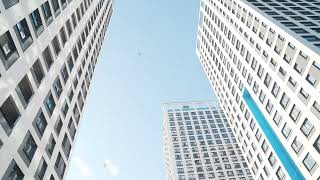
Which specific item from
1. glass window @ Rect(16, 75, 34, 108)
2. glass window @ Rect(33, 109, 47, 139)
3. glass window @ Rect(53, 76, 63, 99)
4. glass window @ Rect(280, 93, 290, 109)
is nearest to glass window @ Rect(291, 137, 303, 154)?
glass window @ Rect(280, 93, 290, 109)

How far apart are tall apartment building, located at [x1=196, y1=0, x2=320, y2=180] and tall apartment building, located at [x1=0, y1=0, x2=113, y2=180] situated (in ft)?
76.3

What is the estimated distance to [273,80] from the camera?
46.9 m

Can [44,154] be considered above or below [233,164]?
above

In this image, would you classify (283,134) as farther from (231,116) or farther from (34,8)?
(34,8)

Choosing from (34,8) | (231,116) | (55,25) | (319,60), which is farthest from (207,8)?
(34,8)

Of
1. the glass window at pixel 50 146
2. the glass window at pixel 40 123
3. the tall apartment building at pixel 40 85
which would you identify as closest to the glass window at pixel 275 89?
the tall apartment building at pixel 40 85

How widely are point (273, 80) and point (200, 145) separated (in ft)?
180

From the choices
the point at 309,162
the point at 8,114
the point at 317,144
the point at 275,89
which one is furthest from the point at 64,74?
the point at 309,162

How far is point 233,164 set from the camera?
93562mm

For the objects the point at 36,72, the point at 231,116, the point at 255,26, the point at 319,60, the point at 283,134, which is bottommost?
the point at 231,116

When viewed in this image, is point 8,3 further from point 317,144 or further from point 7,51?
point 317,144

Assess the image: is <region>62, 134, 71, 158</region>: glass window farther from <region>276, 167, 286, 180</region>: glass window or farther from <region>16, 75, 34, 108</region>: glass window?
<region>276, 167, 286, 180</region>: glass window

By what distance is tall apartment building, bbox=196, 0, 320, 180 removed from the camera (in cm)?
4003

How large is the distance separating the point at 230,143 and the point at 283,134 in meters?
56.4
